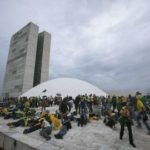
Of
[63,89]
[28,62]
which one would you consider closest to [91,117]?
[63,89]

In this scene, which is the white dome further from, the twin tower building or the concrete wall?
the concrete wall

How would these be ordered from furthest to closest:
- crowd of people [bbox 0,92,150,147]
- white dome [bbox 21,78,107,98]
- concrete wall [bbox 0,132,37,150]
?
white dome [bbox 21,78,107,98] < crowd of people [bbox 0,92,150,147] < concrete wall [bbox 0,132,37,150]

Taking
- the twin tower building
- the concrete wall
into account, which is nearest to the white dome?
the twin tower building

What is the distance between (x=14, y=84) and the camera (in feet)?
192

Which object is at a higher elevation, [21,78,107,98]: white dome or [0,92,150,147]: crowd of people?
[21,78,107,98]: white dome

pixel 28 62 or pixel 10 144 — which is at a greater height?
pixel 28 62

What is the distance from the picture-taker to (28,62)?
5591 cm

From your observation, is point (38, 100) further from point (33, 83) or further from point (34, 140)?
point (33, 83)

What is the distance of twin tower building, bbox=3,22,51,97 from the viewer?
181 feet

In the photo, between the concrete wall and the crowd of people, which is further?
the crowd of people

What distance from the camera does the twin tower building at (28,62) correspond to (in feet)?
181

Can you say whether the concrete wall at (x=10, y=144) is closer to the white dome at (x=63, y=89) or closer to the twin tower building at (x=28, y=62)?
the white dome at (x=63, y=89)

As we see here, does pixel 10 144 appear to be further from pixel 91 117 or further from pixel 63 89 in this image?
pixel 63 89

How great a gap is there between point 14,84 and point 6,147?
5508 cm
